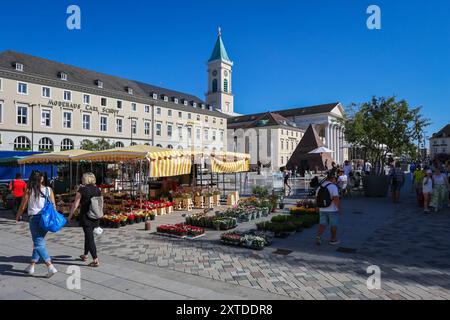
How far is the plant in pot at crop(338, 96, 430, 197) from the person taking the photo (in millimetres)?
17422

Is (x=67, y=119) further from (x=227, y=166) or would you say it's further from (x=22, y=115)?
(x=227, y=166)

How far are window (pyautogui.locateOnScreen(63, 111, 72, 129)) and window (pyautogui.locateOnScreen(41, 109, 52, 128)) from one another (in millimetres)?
2100

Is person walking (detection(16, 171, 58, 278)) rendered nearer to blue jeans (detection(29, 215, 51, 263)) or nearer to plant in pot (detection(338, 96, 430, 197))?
blue jeans (detection(29, 215, 51, 263))

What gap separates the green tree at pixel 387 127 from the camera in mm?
17562

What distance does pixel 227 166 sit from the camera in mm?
15352

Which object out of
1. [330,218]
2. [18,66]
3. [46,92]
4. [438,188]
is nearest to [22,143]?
[46,92]

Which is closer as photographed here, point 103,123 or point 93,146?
point 93,146

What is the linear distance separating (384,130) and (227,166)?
9781 mm

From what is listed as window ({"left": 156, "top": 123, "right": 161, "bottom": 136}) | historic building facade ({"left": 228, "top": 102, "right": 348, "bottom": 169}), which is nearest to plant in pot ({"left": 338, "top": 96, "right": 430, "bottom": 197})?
window ({"left": 156, "top": 123, "right": 161, "bottom": 136})

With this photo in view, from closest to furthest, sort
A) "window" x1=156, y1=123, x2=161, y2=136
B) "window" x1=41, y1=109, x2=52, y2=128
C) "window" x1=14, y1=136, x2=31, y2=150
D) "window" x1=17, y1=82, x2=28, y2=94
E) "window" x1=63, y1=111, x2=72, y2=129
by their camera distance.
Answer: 1. "window" x1=14, y1=136, x2=31, y2=150
2. "window" x1=17, y1=82, x2=28, y2=94
3. "window" x1=41, y1=109, x2=52, y2=128
4. "window" x1=63, y1=111, x2=72, y2=129
5. "window" x1=156, y1=123, x2=161, y2=136

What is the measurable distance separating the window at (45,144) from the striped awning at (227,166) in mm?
35412
